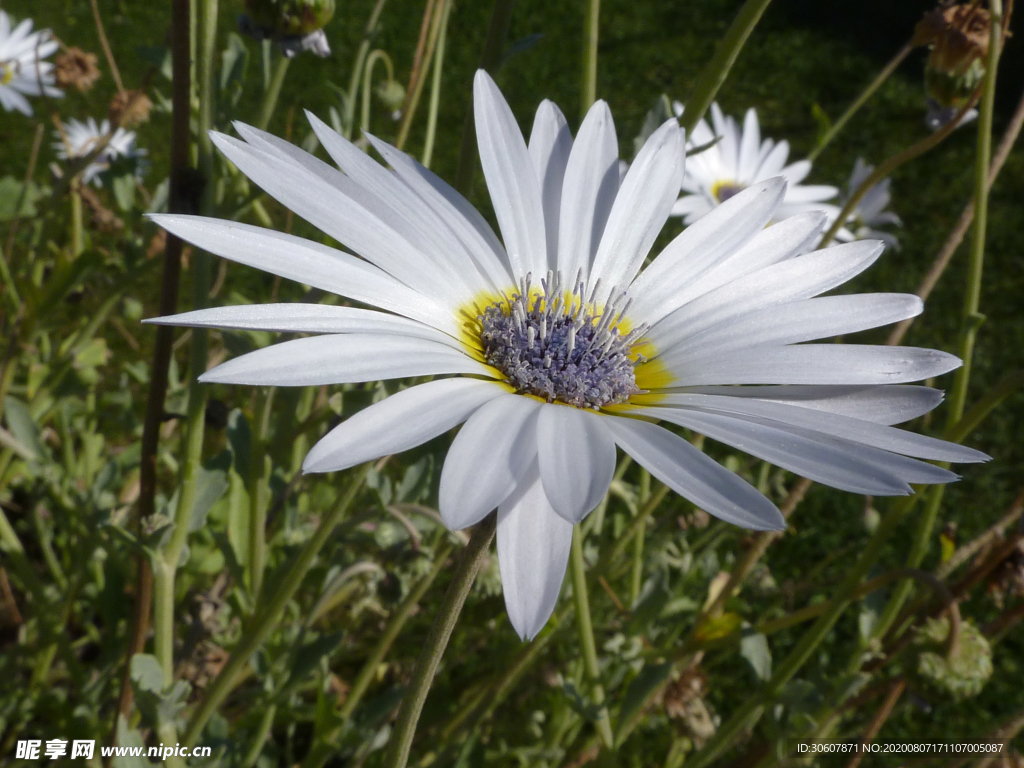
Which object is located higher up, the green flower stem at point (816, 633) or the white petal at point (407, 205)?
the white petal at point (407, 205)

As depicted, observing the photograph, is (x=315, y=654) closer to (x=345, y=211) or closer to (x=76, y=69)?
(x=345, y=211)

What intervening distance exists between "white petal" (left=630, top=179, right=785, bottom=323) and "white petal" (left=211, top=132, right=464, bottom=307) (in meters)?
0.18

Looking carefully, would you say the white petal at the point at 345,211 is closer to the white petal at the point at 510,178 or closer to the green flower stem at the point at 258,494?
the white petal at the point at 510,178

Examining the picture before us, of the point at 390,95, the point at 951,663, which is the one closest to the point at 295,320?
the point at 951,663

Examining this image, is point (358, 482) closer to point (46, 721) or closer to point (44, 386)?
point (44, 386)

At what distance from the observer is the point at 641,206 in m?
0.72

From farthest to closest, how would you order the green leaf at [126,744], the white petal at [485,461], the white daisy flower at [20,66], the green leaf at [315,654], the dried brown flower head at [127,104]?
the white daisy flower at [20,66]
the dried brown flower head at [127,104]
the green leaf at [315,654]
the green leaf at [126,744]
the white petal at [485,461]

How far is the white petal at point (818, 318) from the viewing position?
0.60m

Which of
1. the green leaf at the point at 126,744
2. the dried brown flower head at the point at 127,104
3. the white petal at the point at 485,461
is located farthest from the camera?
the dried brown flower head at the point at 127,104

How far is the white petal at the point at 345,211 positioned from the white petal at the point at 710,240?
0.60 feet

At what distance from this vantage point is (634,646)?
1.10 metres

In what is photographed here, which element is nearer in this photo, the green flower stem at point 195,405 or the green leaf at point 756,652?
the green flower stem at point 195,405

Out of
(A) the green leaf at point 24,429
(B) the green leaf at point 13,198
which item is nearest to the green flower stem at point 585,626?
(A) the green leaf at point 24,429

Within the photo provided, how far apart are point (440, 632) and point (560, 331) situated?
0.33m
